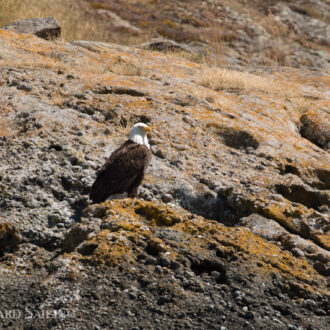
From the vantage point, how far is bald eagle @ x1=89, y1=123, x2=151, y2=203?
530cm

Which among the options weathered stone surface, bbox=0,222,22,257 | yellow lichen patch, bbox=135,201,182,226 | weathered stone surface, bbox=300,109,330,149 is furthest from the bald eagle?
weathered stone surface, bbox=300,109,330,149

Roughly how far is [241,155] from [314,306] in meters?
3.22

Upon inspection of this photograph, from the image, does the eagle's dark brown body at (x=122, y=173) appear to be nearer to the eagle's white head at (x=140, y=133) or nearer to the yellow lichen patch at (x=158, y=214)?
the eagle's white head at (x=140, y=133)

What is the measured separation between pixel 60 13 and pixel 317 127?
32.7 ft

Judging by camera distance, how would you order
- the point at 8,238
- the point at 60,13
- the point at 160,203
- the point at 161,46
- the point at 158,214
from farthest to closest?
the point at 60,13
the point at 161,46
the point at 160,203
the point at 158,214
the point at 8,238

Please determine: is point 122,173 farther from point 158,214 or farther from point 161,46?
point 161,46

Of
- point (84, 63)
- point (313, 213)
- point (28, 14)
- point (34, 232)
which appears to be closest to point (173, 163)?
point (313, 213)

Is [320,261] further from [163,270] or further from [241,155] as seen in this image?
[241,155]

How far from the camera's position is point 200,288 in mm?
3957

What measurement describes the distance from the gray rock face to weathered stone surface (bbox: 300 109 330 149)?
5976 mm

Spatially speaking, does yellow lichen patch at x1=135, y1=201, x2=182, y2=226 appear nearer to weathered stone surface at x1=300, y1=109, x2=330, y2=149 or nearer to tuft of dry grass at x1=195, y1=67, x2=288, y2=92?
weathered stone surface at x1=300, y1=109, x2=330, y2=149

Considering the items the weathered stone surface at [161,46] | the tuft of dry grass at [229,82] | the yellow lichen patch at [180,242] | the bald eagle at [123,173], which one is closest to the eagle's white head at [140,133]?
the bald eagle at [123,173]

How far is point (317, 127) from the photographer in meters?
8.49

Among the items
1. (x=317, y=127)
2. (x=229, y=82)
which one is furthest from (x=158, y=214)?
(x=229, y=82)
